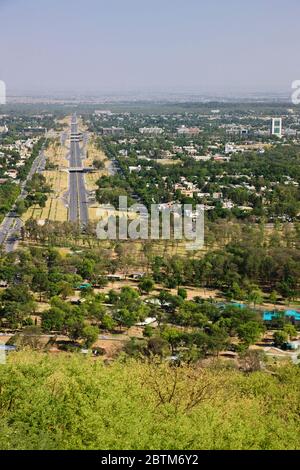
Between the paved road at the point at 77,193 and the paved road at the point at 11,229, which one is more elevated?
the paved road at the point at 77,193

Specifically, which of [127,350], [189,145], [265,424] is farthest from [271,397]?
[189,145]

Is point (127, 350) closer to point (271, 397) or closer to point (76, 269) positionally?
point (271, 397)

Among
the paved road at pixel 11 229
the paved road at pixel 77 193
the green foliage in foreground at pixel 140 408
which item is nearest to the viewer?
the green foliage in foreground at pixel 140 408

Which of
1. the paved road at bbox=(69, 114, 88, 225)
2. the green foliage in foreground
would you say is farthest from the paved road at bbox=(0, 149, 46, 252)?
the green foliage in foreground

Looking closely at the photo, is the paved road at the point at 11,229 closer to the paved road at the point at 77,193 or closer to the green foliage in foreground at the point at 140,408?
the paved road at the point at 77,193

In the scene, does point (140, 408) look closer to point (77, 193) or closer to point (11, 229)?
point (11, 229)

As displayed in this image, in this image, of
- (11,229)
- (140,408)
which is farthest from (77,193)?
(140,408)

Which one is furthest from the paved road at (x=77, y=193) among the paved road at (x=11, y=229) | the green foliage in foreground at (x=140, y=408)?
the green foliage in foreground at (x=140, y=408)

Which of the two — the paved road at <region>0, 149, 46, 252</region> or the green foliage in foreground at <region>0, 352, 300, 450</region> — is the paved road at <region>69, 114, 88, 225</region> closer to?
the paved road at <region>0, 149, 46, 252</region>
